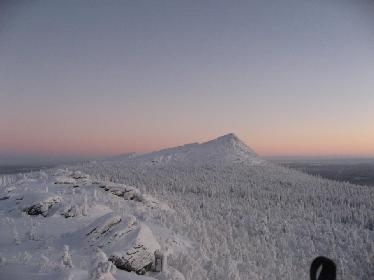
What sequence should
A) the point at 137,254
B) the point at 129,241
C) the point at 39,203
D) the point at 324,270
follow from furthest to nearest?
the point at 39,203 < the point at 129,241 < the point at 137,254 < the point at 324,270

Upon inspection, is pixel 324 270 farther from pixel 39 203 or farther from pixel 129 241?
pixel 39 203

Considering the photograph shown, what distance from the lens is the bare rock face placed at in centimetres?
2347

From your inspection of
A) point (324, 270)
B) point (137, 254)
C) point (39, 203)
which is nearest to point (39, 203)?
point (39, 203)

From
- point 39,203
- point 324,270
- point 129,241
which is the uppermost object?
point 324,270

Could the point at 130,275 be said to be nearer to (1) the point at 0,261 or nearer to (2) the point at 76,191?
(1) the point at 0,261

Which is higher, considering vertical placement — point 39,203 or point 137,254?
point 39,203

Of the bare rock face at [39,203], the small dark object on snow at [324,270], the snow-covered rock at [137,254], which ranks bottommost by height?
the snow-covered rock at [137,254]

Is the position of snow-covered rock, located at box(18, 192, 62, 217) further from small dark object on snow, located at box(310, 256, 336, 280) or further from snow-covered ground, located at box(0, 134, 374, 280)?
small dark object on snow, located at box(310, 256, 336, 280)

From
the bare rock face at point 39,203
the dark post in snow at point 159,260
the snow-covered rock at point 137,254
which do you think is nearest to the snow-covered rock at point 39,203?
the bare rock face at point 39,203

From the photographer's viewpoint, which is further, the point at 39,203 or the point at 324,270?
the point at 39,203

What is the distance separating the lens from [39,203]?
23984 mm

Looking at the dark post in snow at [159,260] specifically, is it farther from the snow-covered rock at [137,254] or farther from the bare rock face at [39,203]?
the bare rock face at [39,203]

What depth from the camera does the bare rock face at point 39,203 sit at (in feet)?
77.0

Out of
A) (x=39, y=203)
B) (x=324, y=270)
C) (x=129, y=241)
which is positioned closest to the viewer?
(x=324, y=270)
